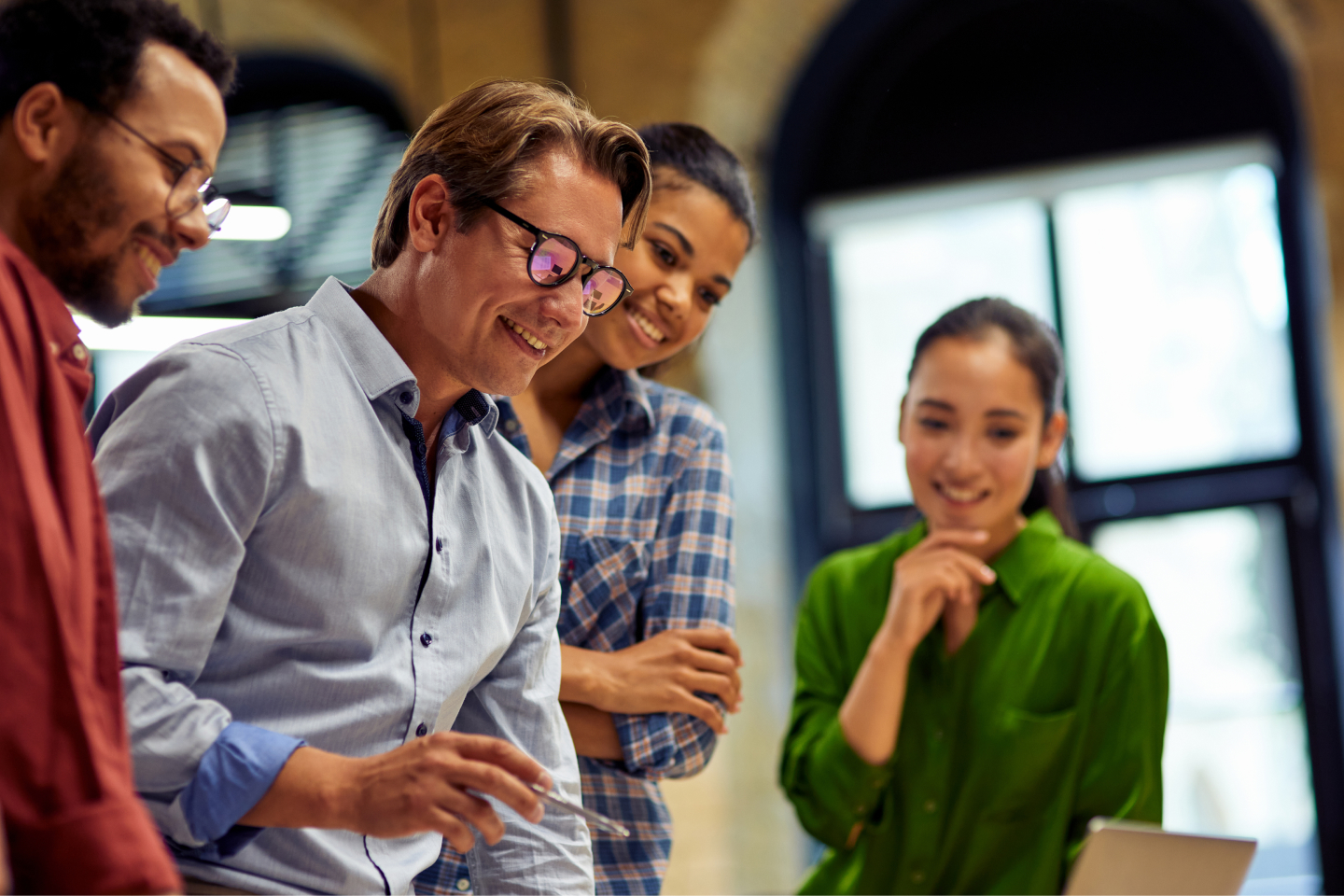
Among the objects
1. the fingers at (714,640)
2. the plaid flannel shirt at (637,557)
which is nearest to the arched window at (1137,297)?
the plaid flannel shirt at (637,557)

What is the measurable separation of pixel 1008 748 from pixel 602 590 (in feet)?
2.64

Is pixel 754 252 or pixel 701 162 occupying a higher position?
pixel 754 252

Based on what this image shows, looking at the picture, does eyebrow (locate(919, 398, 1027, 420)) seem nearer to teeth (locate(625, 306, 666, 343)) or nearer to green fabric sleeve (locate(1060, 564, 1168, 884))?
green fabric sleeve (locate(1060, 564, 1168, 884))

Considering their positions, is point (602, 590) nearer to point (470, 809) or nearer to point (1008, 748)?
point (1008, 748)


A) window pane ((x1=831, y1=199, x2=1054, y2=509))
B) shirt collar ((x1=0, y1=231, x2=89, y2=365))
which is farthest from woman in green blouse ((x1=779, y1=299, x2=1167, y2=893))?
window pane ((x1=831, y1=199, x2=1054, y2=509))

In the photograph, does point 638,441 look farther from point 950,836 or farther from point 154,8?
point 154,8

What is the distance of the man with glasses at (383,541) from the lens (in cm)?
126

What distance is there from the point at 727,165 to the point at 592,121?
734mm

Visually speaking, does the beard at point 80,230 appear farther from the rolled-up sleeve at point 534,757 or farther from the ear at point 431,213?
the rolled-up sleeve at point 534,757

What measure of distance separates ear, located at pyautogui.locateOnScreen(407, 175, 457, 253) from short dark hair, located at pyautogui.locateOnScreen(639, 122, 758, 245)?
762 millimetres

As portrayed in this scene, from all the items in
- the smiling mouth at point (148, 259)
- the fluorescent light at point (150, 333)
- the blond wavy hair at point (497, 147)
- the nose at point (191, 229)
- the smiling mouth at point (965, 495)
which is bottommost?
the smiling mouth at point (965, 495)

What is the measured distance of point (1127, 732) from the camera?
2346 mm

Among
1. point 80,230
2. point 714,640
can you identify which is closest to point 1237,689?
point 714,640

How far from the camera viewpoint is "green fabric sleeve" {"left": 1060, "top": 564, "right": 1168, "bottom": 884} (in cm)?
231
